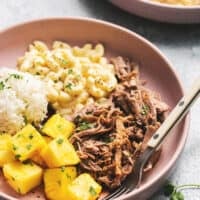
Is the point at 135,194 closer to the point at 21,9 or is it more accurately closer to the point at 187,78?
the point at 187,78

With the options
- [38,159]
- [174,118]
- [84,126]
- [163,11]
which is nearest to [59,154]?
[38,159]

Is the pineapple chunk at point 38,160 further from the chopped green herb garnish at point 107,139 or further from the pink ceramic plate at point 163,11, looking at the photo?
the pink ceramic plate at point 163,11

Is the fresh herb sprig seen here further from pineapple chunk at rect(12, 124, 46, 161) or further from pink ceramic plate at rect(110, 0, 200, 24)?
pink ceramic plate at rect(110, 0, 200, 24)

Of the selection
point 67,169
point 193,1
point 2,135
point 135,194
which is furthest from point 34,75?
point 193,1

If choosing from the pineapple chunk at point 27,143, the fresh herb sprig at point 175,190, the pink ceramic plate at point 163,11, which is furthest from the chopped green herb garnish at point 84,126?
the pink ceramic plate at point 163,11

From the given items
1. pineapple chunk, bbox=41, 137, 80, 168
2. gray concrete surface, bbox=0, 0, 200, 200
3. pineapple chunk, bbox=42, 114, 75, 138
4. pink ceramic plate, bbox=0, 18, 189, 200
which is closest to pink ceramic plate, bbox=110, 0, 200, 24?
gray concrete surface, bbox=0, 0, 200, 200

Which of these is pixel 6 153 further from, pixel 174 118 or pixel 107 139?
pixel 174 118

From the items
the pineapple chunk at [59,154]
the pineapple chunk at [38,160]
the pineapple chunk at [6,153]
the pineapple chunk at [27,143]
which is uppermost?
the pineapple chunk at [59,154]
